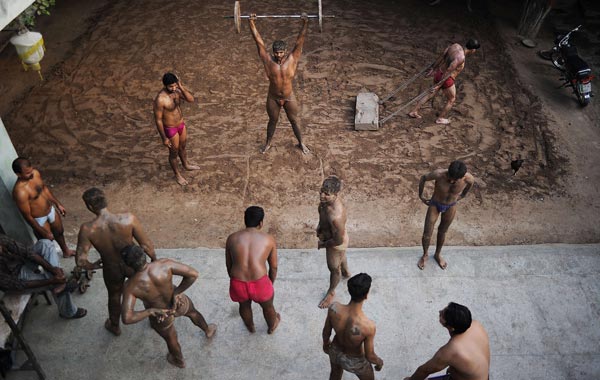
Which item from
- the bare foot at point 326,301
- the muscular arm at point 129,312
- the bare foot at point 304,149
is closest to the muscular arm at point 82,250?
the muscular arm at point 129,312

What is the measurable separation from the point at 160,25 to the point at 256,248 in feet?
28.2

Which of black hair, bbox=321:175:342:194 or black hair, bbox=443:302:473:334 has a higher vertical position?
black hair, bbox=321:175:342:194

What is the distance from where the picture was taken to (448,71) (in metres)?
7.93

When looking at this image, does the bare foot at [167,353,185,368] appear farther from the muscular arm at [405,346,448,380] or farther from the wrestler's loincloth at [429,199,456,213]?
the wrestler's loincloth at [429,199,456,213]

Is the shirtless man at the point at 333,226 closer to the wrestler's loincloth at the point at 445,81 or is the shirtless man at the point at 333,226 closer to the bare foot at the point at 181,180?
the bare foot at the point at 181,180

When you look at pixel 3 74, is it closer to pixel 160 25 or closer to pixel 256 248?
pixel 160 25

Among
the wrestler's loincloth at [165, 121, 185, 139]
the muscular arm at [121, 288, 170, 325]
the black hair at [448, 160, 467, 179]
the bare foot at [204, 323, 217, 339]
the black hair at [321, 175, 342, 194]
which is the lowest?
the bare foot at [204, 323, 217, 339]

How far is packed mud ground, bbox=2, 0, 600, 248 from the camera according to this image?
7.10 metres

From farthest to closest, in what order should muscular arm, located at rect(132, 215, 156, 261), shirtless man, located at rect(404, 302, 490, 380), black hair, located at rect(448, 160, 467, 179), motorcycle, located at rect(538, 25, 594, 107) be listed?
motorcycle, located at rect(538, 25, 594, 107)
black hair, located at rect(448, 160, 467, 179)
muscular arm, located at rect(132, 215, 156, 261)
shirtless man, located at rect(404, 302, 490, 380)

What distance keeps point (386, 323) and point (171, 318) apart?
7.19 ft

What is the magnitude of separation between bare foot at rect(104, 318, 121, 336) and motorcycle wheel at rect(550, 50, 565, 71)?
8790 mm

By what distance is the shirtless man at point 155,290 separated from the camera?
4.19 metres

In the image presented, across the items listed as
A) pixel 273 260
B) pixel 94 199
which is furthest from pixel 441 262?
pixel 94 199

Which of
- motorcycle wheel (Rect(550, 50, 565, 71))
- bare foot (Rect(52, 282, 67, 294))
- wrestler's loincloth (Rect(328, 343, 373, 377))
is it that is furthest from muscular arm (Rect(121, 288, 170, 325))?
motorcycle wheel (Rect(550, 50, 565, 71))
